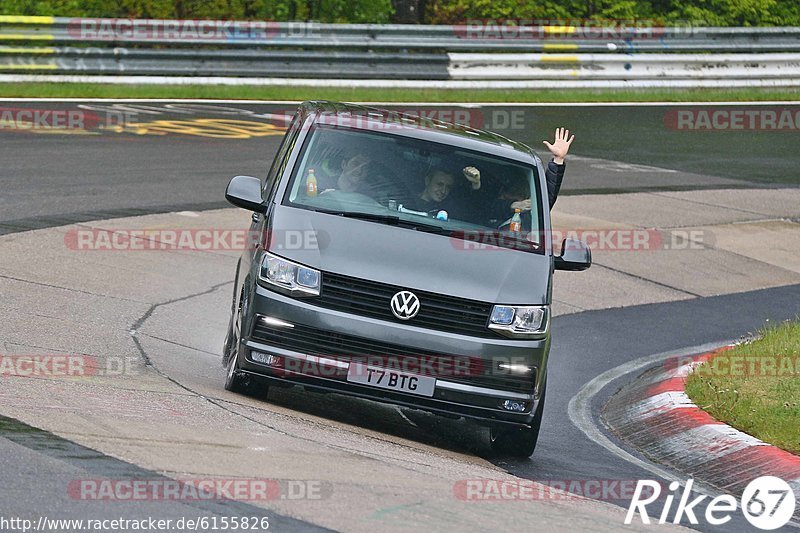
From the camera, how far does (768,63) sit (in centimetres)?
2691

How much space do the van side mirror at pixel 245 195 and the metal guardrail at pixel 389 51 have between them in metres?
13.7

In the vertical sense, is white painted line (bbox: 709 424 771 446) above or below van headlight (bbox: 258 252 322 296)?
below

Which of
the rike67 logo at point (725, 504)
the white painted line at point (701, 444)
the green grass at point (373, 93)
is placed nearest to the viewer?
the rike67 logo at point (725, 504)

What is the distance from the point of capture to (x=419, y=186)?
8.42 metres

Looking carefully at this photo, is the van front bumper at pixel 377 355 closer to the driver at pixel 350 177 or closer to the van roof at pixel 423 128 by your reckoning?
the driver at pixel 350 177

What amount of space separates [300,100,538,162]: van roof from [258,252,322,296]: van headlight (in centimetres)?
143

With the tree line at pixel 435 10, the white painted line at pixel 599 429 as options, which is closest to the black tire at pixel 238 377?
the white painted line at pixel 599 429

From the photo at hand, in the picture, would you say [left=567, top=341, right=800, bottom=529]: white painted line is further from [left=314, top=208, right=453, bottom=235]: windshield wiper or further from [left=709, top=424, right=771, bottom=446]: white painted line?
[left=314, top=208, right=453, bottom=235]: windshield wiper

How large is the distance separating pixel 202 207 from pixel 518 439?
743 centimetres

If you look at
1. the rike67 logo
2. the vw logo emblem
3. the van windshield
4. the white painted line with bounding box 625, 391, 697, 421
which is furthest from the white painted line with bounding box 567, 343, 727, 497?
the vw logo emblem

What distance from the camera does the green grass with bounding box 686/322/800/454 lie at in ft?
27.0

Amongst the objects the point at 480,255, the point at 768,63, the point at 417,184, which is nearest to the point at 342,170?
the point at 417,184

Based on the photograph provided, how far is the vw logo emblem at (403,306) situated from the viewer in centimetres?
745

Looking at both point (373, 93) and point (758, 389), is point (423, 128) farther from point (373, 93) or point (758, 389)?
point (373, 93)
